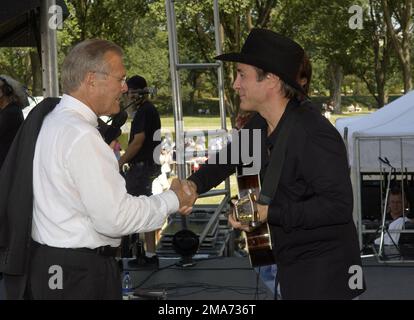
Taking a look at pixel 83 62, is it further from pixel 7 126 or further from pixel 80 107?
pixel 7 126

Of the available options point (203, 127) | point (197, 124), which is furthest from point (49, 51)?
point (197, 124)

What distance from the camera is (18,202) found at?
3094mm

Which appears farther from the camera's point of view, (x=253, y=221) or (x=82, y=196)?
(x=253, y=221)

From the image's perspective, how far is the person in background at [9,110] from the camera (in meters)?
6.94

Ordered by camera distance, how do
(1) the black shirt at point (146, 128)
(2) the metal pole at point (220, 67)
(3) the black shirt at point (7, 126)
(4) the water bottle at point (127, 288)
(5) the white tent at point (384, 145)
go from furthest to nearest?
(1) the black shirt at point (146, 128), (5) the white tent at point (384, 145), (2) the metal pole at point (220, 67), (3) the black shirt at point (7, 126), (4) the water bottle at point (127, 288)

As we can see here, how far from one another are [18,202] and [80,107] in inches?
17.6

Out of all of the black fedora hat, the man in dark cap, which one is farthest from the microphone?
the black fedora hat

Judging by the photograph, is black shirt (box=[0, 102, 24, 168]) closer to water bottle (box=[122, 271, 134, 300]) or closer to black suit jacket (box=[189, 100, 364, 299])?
water bottle (box=[122, 271, 134, 300])

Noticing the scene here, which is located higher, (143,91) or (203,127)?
(203,127)

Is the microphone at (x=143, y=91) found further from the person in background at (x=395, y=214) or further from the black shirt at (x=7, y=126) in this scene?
the person in background at (x=395, y=214)

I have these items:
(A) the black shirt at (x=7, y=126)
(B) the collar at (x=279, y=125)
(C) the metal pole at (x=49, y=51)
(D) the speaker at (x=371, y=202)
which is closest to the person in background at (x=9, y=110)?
(A) the black shirt at (x=7, y=126)

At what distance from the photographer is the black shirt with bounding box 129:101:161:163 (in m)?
8.46
